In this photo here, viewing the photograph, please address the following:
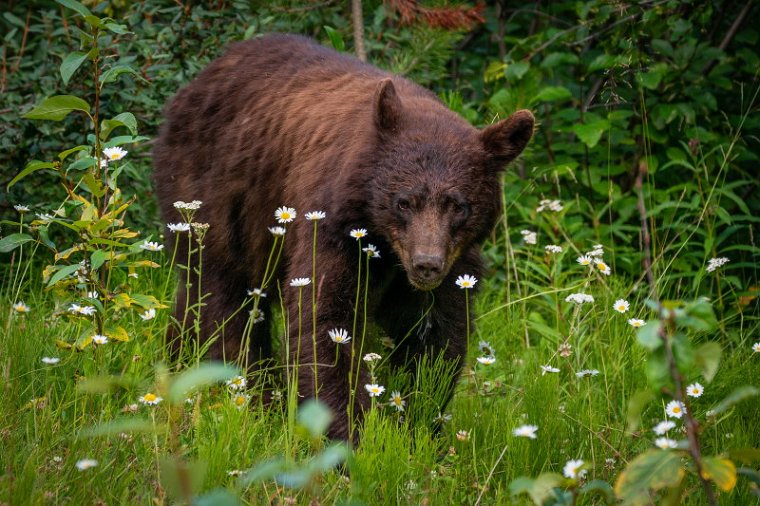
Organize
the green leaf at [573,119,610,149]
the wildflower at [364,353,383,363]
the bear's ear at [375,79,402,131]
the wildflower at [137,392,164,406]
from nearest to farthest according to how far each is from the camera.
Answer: the wildflower at [137,392,164,406]
the wildflower at [364,353,383,363]
the bear's ear at [375,79,402,131]
the green leaf at [573,119,610,149]

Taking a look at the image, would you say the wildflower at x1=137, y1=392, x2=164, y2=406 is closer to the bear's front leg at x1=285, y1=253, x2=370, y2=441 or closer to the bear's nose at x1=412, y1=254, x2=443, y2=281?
the bear's front leg at x1=285, y1=253, x2=370, y2=441

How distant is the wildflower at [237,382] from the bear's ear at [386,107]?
1.17m

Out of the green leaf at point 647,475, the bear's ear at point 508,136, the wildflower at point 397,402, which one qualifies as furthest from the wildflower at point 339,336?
the green leaf at point 647,475

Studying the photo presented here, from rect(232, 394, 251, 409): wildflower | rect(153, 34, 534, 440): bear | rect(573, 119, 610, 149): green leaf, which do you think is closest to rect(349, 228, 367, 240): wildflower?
rect(153, 34, 534, 440): bear

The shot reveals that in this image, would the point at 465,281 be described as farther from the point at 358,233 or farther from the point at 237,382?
the point at 237,382

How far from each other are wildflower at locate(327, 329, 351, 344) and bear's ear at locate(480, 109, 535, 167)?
0.99 meters

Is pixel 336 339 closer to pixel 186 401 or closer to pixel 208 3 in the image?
pixel 186 401

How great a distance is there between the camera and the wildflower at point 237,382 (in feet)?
11.8

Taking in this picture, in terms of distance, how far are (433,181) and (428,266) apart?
0.40 metres

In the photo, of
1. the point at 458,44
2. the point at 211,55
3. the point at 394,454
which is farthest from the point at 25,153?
the point at 458,44

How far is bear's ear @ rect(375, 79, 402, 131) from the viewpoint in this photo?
414 centimetres

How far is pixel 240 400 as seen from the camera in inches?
143

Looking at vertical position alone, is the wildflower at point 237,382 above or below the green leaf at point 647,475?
below

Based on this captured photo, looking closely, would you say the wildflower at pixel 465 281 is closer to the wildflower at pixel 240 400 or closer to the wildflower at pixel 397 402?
the wildflower at pixel 397 402
